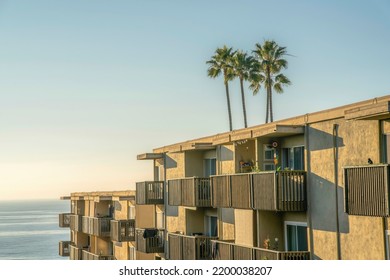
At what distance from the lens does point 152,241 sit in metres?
33.1

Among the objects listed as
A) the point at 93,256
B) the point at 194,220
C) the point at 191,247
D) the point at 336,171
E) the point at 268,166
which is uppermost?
the point at 268,166

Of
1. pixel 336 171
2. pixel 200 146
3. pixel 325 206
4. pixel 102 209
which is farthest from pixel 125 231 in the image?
pixel 336 171

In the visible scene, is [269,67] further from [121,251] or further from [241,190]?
[241,190]

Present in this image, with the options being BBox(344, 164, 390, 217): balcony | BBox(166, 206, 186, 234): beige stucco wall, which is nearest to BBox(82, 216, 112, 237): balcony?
BBox(166, 206, 186, 234): beige stucco wall

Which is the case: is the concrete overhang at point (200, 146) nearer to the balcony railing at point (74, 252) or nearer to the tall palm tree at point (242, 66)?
the tall palm tree at point (242, 66)

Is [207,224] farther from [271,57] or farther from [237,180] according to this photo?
[271,57]

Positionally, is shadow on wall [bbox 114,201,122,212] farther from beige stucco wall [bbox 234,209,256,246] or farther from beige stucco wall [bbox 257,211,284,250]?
beige stucco wall [bbox 257,211,284,250]

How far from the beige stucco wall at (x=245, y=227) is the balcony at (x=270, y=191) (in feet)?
2.14

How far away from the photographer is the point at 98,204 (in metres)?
46.3

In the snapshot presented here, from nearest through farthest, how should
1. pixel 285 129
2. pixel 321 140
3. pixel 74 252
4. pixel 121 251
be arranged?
pixel 321 140 → pixel 285 129 → pixel 121 251 → pixel 74 252

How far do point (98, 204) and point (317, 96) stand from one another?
21.5 m

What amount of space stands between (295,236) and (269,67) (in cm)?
1936

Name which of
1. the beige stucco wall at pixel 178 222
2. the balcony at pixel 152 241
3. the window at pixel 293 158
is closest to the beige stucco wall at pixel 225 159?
the window at pixel 293 158
